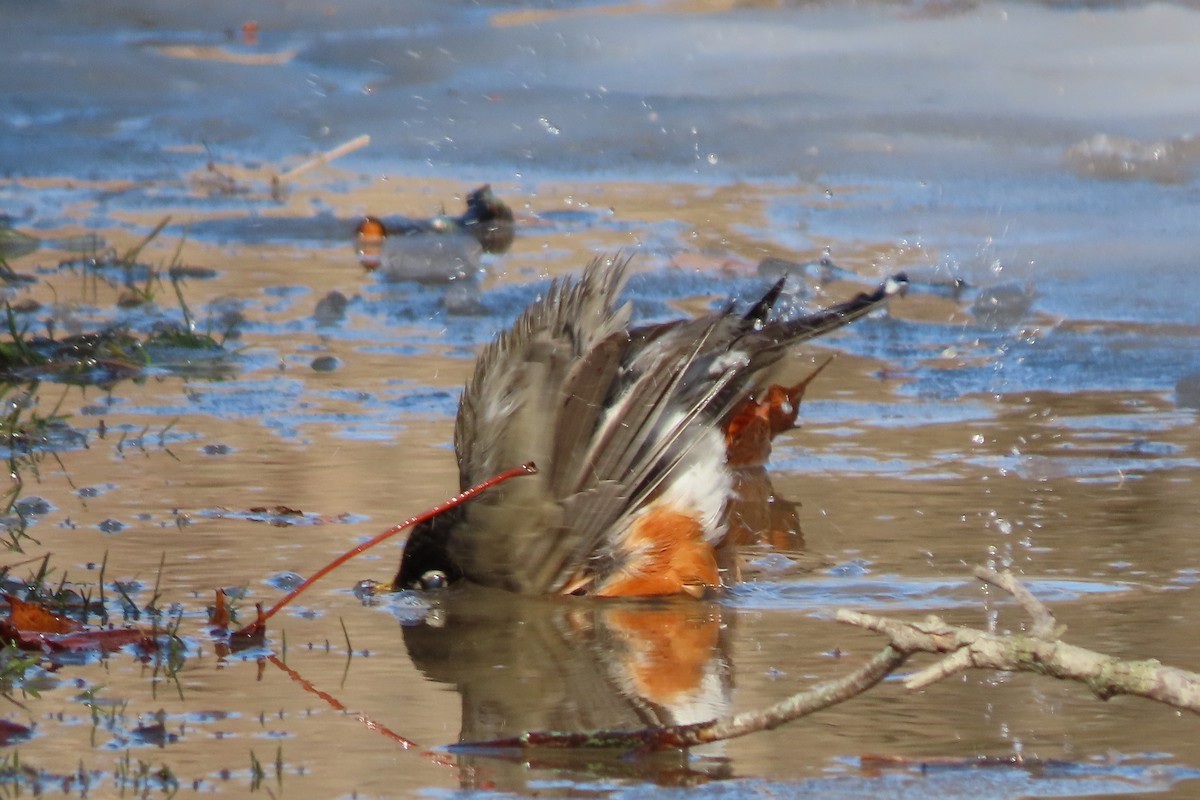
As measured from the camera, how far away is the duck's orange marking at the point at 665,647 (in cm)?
338

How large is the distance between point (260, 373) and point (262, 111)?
5698mm

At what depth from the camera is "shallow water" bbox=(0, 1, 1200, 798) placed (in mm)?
3111

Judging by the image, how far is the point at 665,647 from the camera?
3.68 metres

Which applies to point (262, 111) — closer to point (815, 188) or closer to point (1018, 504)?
point (815, 188)

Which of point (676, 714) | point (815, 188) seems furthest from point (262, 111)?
point (676, 714)

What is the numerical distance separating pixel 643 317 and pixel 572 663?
3622 mm

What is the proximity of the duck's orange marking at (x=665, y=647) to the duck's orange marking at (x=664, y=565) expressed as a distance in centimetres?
10

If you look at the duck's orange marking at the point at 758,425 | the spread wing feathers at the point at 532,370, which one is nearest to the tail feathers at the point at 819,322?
the spread wing feathers at the point at 532,370

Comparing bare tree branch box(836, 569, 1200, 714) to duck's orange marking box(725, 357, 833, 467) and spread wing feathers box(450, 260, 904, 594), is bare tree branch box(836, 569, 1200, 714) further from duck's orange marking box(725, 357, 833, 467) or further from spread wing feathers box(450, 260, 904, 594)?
duck's orange marking box(725, 357, 833, 467)

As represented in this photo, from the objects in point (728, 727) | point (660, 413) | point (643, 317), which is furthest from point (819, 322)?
point (643, 317)

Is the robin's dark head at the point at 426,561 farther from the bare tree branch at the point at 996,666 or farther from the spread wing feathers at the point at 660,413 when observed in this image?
the bare tree branch at the point at 996,666

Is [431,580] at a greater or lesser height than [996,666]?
lesser

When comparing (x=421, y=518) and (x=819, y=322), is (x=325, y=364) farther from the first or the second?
(x=421, y=518)

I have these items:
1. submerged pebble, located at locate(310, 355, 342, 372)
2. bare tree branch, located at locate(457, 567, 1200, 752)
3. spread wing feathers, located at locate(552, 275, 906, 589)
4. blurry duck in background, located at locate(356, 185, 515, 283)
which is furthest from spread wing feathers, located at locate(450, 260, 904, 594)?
blurry duck in background, located at locate(356, 185, 515, 283)
